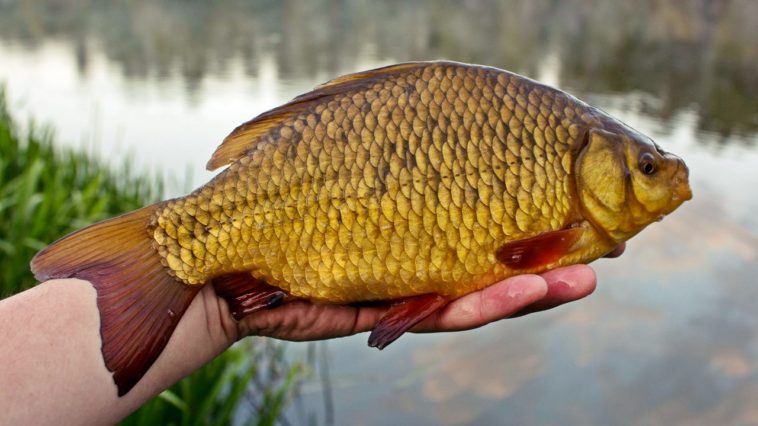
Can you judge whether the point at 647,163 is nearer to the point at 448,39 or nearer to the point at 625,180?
the point at 625,180

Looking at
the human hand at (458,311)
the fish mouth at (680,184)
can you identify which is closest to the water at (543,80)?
the human hand at (458,311)

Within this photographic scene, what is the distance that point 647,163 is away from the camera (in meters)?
1.18

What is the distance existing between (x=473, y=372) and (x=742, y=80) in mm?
8846

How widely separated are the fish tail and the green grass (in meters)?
0.94

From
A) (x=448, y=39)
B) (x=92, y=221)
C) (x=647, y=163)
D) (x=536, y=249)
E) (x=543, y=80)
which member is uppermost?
(x=647, y=163)

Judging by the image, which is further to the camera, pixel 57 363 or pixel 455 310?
pixel 455 310

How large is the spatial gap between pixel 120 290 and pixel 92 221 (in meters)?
1.97

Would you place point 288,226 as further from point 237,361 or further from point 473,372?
point 473,372

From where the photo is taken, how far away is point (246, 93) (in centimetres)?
995

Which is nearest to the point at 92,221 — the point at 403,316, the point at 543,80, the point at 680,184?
the point at 403,316

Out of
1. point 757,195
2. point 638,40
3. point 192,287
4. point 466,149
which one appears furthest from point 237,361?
point 638,40

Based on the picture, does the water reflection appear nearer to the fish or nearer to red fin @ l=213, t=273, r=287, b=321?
the fish

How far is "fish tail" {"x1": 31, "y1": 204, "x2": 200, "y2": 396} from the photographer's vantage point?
1045 mm

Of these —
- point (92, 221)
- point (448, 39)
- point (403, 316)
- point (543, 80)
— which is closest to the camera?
point (403, 316)
